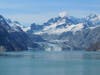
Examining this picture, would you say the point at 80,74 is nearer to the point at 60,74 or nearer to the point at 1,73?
the point at 60,74

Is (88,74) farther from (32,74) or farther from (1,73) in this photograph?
(1,73)

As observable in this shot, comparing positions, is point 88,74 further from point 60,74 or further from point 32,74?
point 32,74

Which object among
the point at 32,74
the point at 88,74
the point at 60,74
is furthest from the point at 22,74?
the point at 88,74

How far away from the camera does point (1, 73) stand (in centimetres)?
9219

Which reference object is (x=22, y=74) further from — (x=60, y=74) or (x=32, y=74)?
(x=60, y=74)

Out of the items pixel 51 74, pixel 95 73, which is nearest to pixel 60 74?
pixel 51 74

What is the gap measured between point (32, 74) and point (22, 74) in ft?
7.17

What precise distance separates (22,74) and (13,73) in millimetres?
4444

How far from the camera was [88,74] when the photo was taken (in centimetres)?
8975

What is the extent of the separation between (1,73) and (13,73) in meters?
2.73

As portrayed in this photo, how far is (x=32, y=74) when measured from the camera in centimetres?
8962

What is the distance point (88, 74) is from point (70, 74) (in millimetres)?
3916

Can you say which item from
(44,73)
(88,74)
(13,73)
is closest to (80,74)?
(88,74)

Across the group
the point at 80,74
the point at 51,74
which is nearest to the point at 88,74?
the point at 80,74
